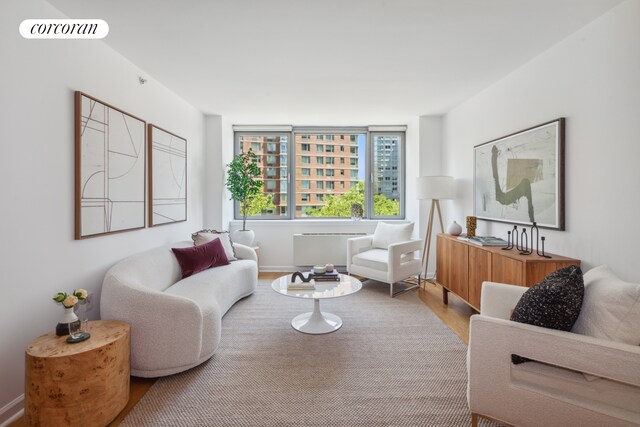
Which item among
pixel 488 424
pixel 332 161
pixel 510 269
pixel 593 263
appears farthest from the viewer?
pixel 332 161

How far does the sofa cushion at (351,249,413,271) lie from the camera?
396 centimetres

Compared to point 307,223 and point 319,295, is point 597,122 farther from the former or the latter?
point 307,223

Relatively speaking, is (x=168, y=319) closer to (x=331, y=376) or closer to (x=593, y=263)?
(x=331, y=376)

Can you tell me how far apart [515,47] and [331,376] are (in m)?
3.09

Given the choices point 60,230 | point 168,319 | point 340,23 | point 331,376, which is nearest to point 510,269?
point 331,376

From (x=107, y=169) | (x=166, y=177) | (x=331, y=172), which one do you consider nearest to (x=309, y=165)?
(x=331, y=172)

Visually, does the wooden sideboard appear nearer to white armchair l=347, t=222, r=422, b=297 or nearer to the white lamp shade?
white armchair l=347, t=222, r=422, b=297

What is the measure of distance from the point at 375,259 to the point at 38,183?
342 cm

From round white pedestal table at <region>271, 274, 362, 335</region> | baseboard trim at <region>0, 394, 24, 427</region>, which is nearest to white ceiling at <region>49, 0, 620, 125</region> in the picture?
round white pedestal table at <region>271, 274, 362, 335</region>

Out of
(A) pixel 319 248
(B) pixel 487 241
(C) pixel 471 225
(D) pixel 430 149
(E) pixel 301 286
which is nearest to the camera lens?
(E) pixel 301 286

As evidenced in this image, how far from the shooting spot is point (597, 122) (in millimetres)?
2184

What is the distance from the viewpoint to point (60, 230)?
6.90 ft

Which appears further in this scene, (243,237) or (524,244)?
(243,237)

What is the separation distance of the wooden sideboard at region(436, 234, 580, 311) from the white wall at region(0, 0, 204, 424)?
3397mm
